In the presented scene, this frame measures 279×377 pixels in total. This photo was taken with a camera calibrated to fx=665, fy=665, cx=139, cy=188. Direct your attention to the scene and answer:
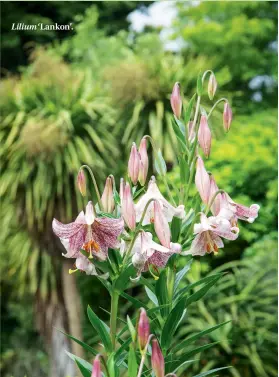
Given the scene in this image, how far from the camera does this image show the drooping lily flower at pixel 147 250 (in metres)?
1.04

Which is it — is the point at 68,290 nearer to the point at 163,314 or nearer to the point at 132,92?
the point at 132,92

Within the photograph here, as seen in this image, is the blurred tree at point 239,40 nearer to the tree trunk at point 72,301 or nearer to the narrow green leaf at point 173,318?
the tree trunk at point 72,301

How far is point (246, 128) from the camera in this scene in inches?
161

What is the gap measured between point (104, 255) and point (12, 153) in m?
2.88

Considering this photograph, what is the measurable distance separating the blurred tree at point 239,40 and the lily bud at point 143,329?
443 cm

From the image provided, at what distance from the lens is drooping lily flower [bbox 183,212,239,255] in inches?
42.3

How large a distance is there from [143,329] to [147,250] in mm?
173

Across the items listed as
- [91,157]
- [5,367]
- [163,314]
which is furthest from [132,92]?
[163,314]

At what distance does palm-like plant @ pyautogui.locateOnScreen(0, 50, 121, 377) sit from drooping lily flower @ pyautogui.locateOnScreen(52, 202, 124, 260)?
2588 mm

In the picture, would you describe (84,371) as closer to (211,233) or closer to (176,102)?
(211,233)

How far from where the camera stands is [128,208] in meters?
1.04

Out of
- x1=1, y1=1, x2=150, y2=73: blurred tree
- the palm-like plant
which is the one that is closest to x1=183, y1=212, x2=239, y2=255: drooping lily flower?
the palm-like plant

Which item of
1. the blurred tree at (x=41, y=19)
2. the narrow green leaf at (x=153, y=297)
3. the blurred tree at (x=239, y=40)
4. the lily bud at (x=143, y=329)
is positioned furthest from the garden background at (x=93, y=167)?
the lily bud at (x=143, y=329)

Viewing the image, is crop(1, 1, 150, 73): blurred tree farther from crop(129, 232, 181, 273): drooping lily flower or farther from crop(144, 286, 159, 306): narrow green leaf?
crop(129, 232, 181, 273): drooping lily flower
